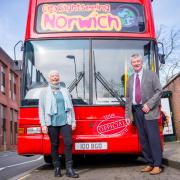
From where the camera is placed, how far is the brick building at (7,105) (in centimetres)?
4119

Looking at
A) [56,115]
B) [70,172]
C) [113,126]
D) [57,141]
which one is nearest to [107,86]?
[113,126]

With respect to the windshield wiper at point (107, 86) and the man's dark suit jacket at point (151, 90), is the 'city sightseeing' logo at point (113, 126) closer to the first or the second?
the windshield wiper at point (107, 86)

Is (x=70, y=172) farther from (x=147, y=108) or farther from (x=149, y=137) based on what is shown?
(x=147, y=108)

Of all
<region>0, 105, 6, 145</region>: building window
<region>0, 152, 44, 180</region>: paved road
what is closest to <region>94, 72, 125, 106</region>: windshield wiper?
<region>0, 152, 44, 180</region>: paved road

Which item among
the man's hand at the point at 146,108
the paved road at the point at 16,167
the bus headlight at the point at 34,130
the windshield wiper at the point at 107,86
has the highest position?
the windshield wiper at the point at 107,86

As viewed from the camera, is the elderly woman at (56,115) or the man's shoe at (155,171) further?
the elderly woman at (56,115)

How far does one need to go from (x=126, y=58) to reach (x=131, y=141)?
1.72m

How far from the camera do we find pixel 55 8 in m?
8.52

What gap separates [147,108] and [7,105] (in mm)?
38287

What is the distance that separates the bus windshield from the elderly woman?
36.0 inches

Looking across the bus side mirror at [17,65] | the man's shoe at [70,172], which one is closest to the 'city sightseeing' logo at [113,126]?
the man's shoe at [70,172]

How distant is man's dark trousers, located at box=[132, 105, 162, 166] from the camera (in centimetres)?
671

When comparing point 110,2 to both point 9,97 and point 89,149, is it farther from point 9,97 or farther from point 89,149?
point 9,97

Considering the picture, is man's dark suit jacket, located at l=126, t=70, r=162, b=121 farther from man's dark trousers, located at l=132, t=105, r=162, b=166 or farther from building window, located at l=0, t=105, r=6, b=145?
building window, located at l=0, t=105, r=6, b=145
